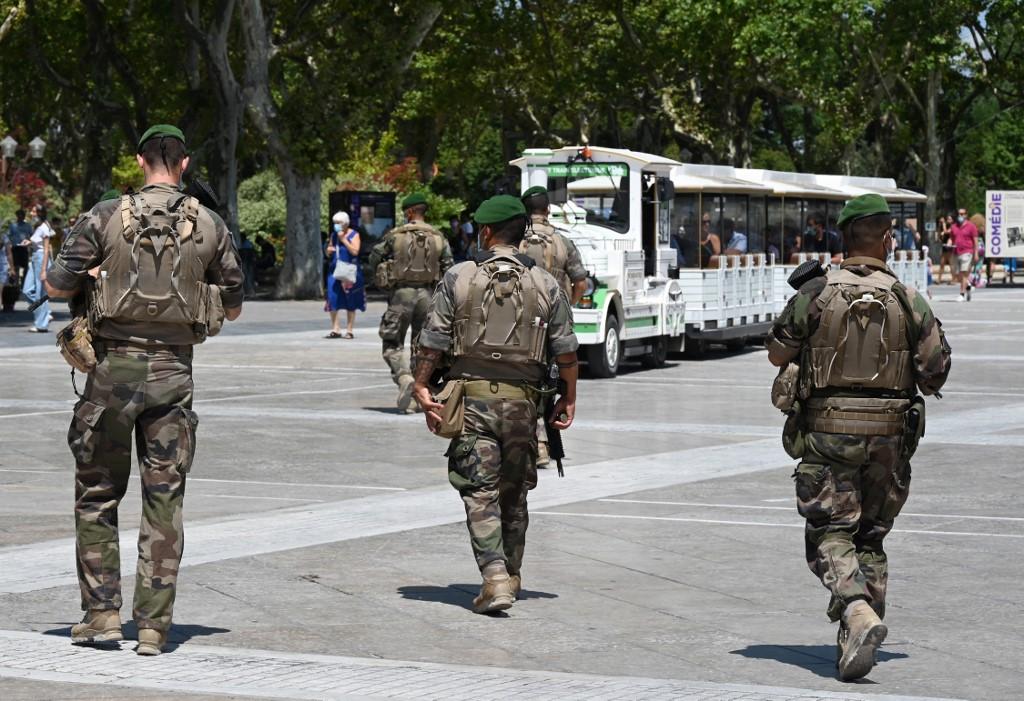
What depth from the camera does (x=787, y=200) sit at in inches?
1150

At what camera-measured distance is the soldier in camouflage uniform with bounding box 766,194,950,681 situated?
22.3 feet

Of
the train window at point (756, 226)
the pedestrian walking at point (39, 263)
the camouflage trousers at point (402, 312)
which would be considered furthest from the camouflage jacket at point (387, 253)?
the train window at point (756, 226)

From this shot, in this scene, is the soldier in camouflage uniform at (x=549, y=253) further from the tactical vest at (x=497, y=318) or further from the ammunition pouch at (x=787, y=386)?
the ammunition pouch at (x=787, y=386)

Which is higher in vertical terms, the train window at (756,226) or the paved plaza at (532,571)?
the train window at (756,226)

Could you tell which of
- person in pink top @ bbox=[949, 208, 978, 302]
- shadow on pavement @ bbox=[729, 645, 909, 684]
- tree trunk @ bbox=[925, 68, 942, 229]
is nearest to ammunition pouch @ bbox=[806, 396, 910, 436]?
shadow on pavement @ bbox=[729, 645, 909, 684]

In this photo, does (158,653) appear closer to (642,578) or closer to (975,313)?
(642,578)

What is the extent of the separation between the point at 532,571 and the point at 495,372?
4.65 ft

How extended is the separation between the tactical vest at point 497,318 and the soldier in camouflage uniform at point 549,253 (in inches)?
209

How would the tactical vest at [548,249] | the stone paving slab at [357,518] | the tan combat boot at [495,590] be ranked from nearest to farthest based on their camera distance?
the tan combat boot at [495,590] → the stone paving slab at [357,518] → the tactical vest at [548,249]

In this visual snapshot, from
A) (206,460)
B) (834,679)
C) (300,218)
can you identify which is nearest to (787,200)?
(300,218)

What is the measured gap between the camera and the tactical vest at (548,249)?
13695mm

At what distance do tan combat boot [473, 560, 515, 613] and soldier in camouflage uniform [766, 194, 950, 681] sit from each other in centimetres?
144

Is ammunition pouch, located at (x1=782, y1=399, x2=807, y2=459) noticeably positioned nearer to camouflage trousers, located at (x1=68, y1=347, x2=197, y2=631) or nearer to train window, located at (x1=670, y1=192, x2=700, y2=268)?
camouflage trousers, located at (x1=68, y1=347, x2=197, y2=631)

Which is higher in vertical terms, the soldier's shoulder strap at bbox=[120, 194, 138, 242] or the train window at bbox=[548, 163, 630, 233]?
→ the train window at bbox=[548, 163, 630, 233]
